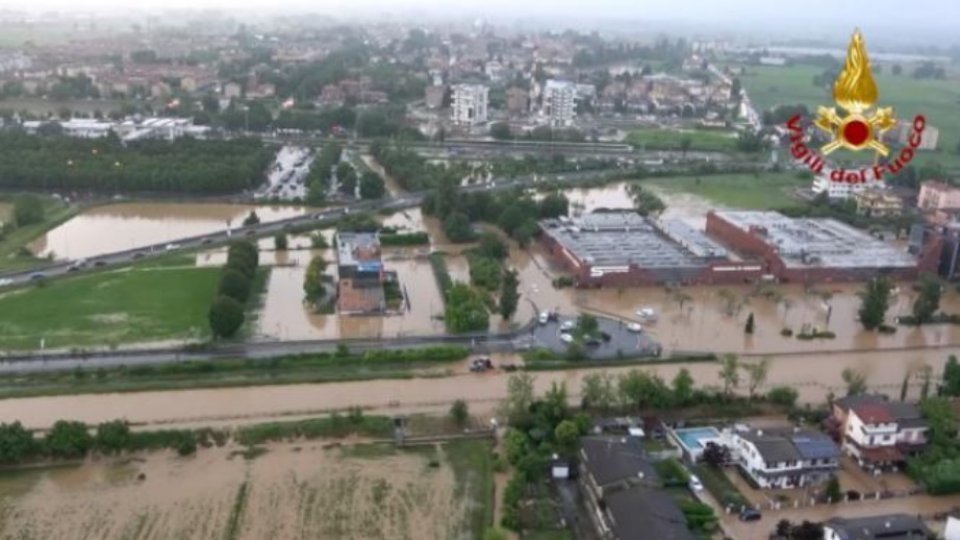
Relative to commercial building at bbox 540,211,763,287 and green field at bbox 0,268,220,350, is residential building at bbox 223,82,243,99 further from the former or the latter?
green field at bbox 0,268,220,350

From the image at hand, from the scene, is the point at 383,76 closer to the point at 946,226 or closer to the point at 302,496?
the point at 946,226

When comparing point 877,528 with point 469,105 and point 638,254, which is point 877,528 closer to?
point 638,254

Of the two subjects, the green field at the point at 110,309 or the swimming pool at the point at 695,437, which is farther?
the green field at the point at 110,309

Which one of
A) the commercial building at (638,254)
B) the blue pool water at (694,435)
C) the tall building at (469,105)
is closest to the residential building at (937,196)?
the commercial building at (638,254)

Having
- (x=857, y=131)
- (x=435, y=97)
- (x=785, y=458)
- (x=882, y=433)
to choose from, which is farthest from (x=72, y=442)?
(x=435, y=97)

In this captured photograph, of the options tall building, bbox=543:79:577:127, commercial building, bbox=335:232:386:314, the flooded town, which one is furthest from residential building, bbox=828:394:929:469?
tall building, bbox=543:79:577:127

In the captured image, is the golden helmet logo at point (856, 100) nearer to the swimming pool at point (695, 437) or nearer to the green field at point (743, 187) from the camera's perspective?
the swimming pool at point (695, 437)
